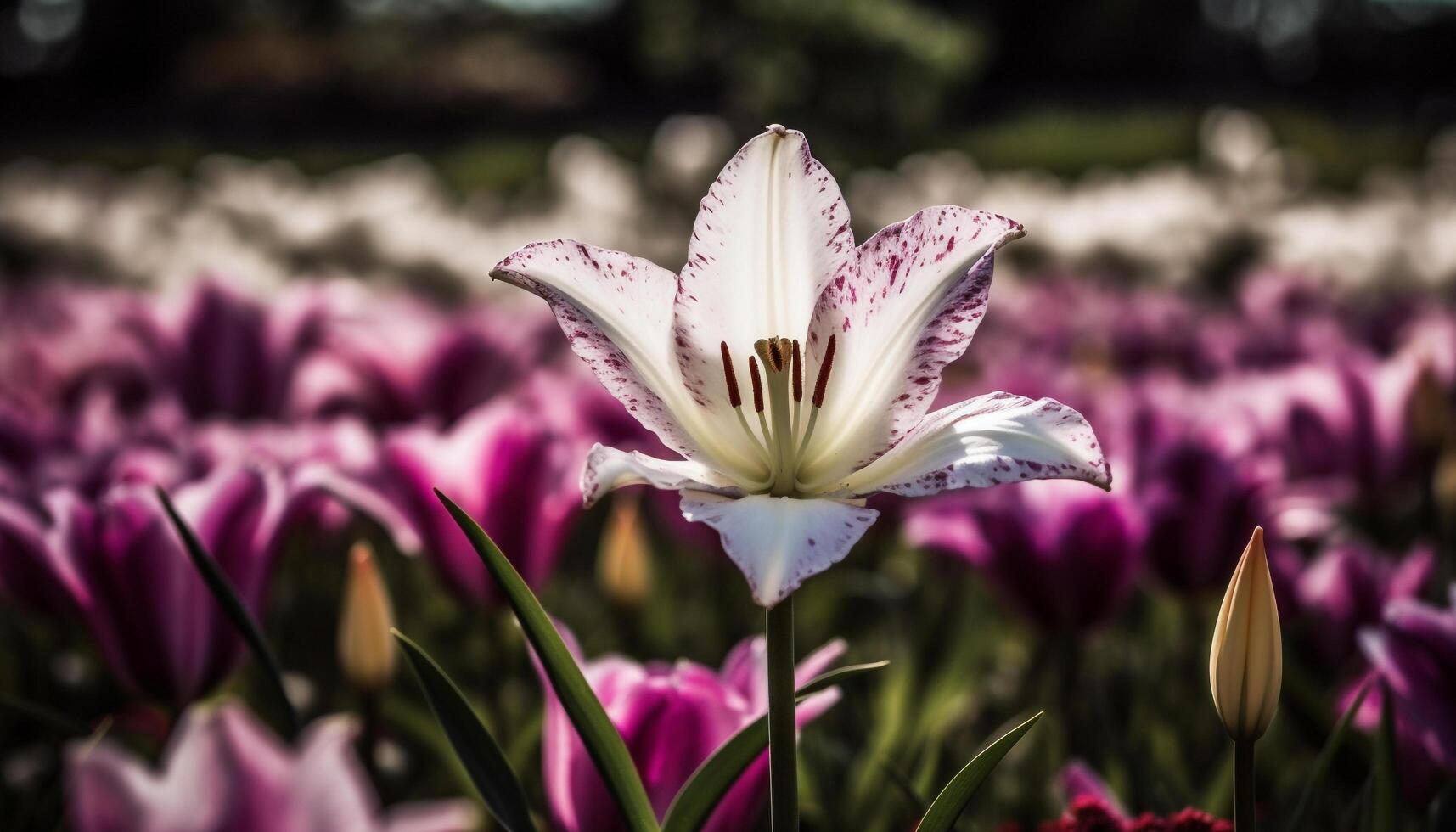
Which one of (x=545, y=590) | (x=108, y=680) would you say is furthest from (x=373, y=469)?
(x=545, y=590)

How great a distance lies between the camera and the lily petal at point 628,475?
2.41ft

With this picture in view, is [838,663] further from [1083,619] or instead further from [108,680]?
[108,680]

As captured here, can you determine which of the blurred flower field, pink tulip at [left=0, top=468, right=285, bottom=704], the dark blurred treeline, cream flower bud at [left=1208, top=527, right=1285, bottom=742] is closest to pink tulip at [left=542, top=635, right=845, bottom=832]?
the blurred flower field

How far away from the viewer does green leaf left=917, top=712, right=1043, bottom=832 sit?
0.73 meters

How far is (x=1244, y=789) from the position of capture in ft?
2.50

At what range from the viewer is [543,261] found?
0.82 meters

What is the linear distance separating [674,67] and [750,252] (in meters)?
17.2

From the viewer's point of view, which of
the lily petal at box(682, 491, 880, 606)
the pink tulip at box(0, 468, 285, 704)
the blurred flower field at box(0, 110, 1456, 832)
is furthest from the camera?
the pink tulip at box(0, 468, 285, 704)

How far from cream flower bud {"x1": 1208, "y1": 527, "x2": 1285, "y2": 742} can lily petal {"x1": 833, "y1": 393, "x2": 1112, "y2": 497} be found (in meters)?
0.11

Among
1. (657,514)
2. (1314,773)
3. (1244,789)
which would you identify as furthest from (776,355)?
(657,514)

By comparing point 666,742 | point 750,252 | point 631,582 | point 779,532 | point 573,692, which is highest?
point 750,252

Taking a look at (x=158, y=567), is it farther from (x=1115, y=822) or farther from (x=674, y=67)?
(x=674, y=67)

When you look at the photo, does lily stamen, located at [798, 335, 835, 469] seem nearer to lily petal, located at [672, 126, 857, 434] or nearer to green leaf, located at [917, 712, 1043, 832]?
lily petal, located at [672, 126, 857, 434]

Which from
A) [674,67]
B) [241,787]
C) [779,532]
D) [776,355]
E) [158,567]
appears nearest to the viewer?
[241,787]
